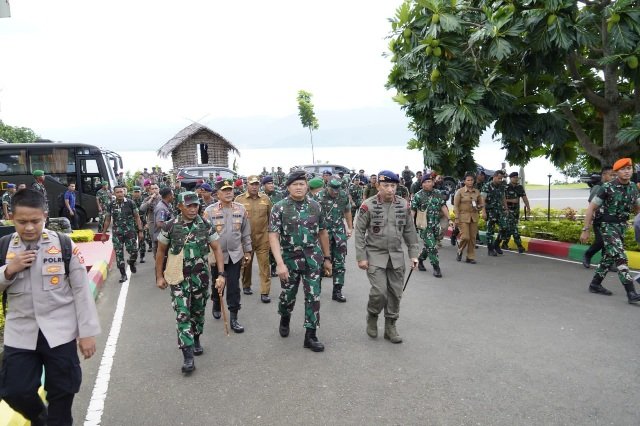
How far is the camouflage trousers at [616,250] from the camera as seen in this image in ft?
20.1

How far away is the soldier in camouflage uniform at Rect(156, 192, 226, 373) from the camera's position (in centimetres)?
451

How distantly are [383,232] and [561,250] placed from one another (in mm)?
5921

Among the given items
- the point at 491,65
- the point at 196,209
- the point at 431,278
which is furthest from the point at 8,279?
the point at 491,65

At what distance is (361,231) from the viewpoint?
17.0ft

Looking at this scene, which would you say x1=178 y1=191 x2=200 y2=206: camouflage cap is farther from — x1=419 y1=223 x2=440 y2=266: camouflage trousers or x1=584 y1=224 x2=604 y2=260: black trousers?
x1=584 y1=224 x2=604 y2=260: black trousers

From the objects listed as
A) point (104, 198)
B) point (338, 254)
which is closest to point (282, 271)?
point (338, 254)

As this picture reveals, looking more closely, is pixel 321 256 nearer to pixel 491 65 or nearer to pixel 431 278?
pixel 431 278

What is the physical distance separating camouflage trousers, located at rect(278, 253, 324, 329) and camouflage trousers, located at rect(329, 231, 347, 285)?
72.4 inches

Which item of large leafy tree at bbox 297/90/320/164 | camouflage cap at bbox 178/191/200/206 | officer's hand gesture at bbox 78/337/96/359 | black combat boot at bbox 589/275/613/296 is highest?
large leafy tree at bbox 297/90/320/164

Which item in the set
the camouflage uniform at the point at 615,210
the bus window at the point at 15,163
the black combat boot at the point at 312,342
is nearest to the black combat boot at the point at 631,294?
the camouflage uniform at the point at 615,210

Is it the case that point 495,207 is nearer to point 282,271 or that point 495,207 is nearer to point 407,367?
point 407,367

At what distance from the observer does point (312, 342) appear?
4.91 meters

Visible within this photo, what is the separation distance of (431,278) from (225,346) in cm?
401

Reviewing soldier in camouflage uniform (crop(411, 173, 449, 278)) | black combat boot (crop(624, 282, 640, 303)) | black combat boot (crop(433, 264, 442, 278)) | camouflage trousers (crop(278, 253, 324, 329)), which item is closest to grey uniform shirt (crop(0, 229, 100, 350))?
camouflage trousers (crop(278, 253, 324, 329))
